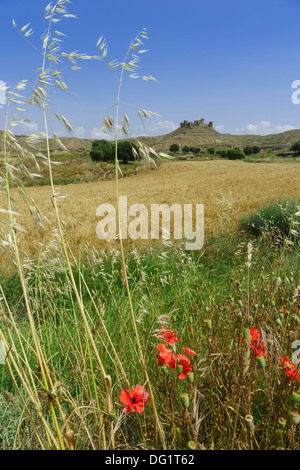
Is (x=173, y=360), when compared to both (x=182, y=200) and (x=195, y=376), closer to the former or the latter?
(x=195, y=376)

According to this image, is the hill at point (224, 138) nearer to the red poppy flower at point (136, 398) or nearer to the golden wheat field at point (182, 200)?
the golden wheat field at point (182, 200)

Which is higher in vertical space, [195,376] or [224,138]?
[224,138]

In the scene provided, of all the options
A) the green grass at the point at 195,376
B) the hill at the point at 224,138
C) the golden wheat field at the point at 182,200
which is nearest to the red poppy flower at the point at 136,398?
the green grass at the point at 195,376

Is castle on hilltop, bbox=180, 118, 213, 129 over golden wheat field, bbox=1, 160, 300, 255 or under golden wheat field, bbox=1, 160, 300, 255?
over

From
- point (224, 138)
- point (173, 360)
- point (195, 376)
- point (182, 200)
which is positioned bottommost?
point (195, 376)

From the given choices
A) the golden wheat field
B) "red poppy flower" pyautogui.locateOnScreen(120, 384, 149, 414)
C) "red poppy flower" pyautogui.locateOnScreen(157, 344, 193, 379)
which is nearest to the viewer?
"red poppy flower" pyautogui.locateOnScreen(120, 384, 149, 414)

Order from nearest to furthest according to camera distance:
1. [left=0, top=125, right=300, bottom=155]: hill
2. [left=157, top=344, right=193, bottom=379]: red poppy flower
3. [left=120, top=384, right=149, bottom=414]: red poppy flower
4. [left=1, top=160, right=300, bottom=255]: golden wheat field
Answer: [left=120, top=384, right=149, bottom=414]: red poppy flower, [left=157, top=344, right=193, bottom=379]: red poppy flower, [left=1, top=160, right=300, bottom=255]: golden wheat field, [left=0, top=125, right=300, bottom=155]: hill

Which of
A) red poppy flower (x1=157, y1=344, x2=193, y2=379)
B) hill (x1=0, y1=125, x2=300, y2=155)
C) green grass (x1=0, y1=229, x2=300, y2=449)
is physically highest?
hill (x1=0, y1=125, x2=300, y2=155)

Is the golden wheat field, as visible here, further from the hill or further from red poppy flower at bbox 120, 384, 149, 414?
the hill

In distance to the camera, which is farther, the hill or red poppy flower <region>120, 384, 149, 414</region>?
the hill

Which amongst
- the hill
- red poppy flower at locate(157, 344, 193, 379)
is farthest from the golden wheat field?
the hill

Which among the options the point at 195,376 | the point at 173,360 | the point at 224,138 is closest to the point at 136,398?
the point at 173,360

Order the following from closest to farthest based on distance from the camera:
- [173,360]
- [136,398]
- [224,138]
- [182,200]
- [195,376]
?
[136,398]
[173,360]
[195,376]
[182,200]
[224,138]
